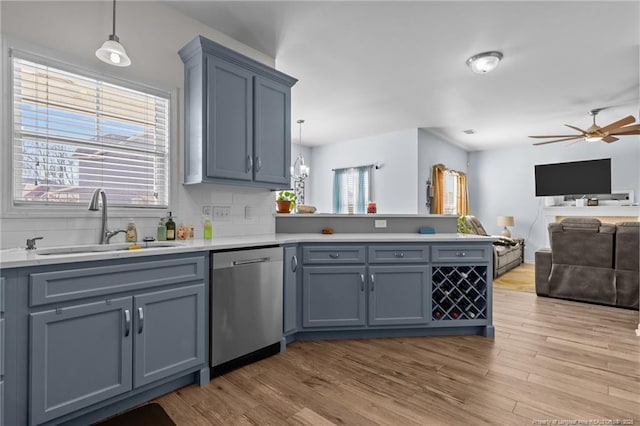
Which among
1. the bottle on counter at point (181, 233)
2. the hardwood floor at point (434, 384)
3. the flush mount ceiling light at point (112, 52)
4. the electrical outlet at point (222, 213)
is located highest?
the flush mount ceiling light at point (112, 52)

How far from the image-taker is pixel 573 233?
4.24 m

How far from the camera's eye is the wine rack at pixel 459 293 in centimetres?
310

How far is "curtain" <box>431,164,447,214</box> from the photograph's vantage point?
268 inches

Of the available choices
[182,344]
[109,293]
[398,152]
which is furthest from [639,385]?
[398,152]

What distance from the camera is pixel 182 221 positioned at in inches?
106

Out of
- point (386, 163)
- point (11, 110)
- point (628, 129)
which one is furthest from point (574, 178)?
point (11, 110)

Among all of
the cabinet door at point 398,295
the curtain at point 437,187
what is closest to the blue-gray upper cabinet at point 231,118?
the cabinet door at point 398,295

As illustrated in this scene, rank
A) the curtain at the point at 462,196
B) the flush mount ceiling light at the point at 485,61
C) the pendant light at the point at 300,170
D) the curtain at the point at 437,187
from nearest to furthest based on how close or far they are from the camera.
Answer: the flush mount ceiling light at the point at 485,61 → the pendant light at the point at 300,170 → the curtain at the point at 437,187 → the curtain at the point at 462,196

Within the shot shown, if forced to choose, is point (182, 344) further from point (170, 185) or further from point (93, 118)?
point (93, 118)

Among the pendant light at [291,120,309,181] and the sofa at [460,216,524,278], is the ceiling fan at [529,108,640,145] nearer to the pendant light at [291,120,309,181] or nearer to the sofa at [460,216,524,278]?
the sofa at [460,216,524,278]

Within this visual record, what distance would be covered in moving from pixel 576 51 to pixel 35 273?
180 inches

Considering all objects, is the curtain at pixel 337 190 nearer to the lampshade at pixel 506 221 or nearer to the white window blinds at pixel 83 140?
the lampshade at pixel 506 221

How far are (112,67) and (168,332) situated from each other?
5.86 ft

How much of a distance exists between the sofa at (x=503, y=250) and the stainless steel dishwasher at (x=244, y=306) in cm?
441
